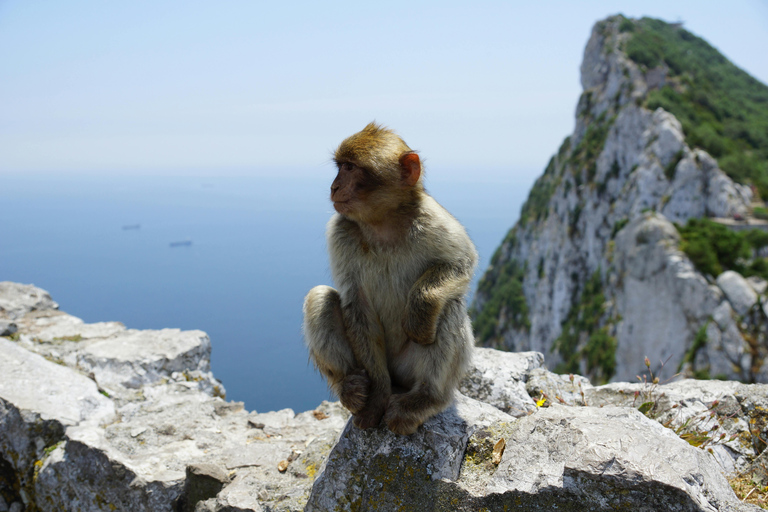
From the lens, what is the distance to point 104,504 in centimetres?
323

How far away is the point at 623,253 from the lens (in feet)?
88.4

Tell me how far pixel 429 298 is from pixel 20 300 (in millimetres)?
5551

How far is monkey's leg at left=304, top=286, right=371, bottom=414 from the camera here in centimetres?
287

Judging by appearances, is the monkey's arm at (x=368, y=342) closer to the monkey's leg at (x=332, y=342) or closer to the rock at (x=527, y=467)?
the monkey's leg at (x=332, y=342)

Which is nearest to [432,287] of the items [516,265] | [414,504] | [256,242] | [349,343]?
[349,343]

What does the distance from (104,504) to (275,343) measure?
63306 mm

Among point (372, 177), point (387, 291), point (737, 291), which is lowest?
point (737, 291)

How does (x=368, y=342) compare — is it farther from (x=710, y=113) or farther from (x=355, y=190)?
(x=710, y=113)

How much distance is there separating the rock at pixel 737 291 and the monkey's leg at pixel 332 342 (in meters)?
22.5

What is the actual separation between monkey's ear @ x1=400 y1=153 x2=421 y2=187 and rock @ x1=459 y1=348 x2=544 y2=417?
1.26 m

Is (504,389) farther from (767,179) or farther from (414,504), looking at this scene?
(767,179)

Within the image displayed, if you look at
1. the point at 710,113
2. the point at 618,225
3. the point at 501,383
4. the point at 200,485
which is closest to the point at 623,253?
the point at 618,225

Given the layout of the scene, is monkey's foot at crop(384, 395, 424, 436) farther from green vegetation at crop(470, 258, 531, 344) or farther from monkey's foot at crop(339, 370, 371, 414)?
green vegetation at crop(470, 258, 531, 344)

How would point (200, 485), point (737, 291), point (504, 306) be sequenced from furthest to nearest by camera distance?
point (504, 306) → point (737, 291) → point (200, 485)
